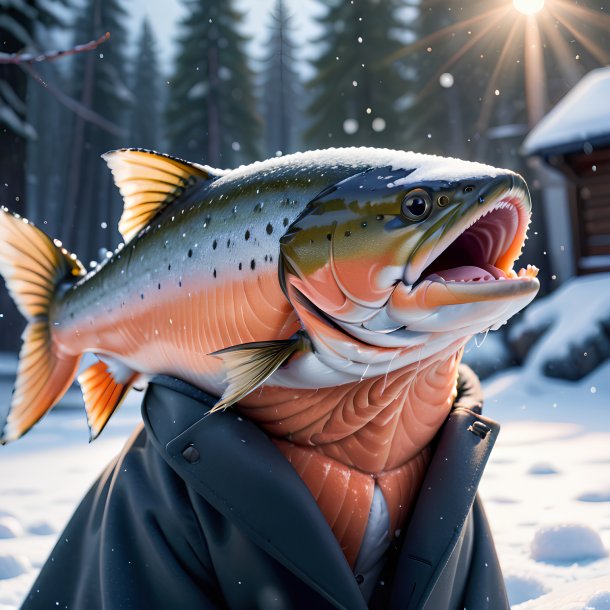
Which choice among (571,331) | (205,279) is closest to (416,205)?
(205,279)

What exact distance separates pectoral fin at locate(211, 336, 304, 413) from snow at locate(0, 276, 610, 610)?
1.49ft

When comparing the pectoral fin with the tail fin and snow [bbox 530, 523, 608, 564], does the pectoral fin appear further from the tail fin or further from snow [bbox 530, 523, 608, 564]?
snow [bbox 530, 523, 608, 564]

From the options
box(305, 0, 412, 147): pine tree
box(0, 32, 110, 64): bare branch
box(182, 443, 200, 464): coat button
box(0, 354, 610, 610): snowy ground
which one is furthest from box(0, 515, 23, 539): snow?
box(305, 0, 412, 147): pine tree

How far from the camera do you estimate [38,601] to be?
167 centimetres

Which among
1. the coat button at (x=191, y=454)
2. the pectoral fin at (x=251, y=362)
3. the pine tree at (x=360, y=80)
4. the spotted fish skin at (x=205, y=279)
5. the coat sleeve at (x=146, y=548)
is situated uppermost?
the pine tree at (x=360, y=80)

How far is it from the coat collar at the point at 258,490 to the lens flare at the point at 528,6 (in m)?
15.7

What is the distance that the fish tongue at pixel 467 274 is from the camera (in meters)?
1.08

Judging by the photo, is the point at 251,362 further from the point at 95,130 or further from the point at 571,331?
the point at 95,130

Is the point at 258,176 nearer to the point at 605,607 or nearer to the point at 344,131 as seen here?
the point at 605,607

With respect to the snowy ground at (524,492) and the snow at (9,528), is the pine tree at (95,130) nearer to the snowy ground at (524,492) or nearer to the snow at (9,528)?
the snowy ground at (524,492)

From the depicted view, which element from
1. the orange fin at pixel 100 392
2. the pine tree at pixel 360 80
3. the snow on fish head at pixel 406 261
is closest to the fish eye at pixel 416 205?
the snow on fish head at pixel 406 261

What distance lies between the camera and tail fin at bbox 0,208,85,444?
1740 millimetres

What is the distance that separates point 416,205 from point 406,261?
10cm

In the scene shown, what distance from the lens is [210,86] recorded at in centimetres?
1898
